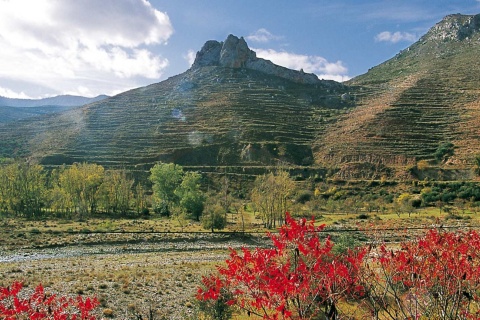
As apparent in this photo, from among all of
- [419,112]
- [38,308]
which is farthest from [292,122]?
[38,308]

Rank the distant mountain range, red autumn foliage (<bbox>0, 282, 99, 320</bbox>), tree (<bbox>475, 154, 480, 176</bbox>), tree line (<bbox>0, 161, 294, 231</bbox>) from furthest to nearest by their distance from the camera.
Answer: the distant mountain range < tree (<bbox>475, 154, 480, 176</bbox>) < tree line (<bbox>0, 161, 294, 231</bbox>) < red autumn foliage (<bbox>0, 282, 99, 320</bbox>)

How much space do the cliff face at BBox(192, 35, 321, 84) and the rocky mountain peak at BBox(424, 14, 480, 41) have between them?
206ft

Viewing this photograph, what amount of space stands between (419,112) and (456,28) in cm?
7974

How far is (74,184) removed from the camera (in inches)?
2532

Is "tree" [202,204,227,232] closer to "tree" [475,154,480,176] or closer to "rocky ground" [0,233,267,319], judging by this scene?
"rocky ground" [0,233,267,319]

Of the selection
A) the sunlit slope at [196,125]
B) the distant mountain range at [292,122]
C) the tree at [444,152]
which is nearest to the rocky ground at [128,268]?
the distant mountain range at [292,122]

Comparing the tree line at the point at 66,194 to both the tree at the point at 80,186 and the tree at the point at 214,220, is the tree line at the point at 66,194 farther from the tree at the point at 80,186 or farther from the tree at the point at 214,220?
the tree at the point at 214,220

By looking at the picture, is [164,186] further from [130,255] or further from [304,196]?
[130,255]

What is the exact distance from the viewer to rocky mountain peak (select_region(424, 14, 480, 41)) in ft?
520

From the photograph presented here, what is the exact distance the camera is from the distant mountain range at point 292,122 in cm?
9838

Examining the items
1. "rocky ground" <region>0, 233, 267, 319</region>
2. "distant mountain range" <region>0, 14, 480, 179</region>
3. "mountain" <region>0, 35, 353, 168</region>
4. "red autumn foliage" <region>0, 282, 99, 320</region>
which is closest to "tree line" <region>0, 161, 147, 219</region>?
"rocky ground" <region>0, 233, 267, 319</region>

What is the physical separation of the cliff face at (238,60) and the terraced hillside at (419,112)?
93.9 ft

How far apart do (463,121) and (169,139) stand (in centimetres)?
8757

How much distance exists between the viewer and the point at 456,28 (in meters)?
165
